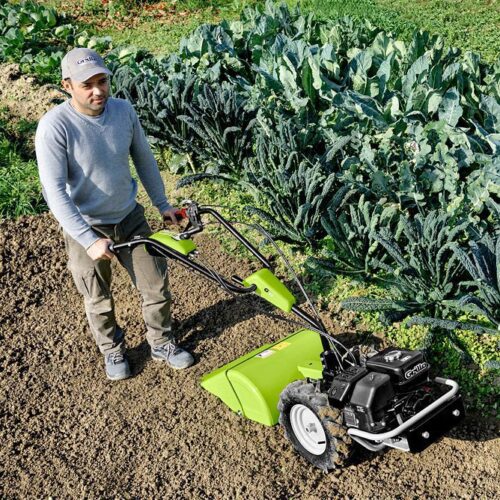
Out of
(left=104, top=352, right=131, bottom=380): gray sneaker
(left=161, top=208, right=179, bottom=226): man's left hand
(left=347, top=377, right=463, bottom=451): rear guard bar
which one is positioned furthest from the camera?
(left=104, top=352, right=131, bottom=380): gray sneaker

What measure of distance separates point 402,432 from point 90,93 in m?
2.06

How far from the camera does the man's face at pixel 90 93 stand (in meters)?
3.62

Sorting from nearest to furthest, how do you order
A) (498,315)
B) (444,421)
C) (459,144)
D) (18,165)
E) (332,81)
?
(444,421) < (498,315) < (459,144) < (332,81) < (18,165)

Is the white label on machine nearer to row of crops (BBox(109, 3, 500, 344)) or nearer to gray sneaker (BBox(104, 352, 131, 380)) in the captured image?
row of crops (BBox(109, 3, 500, 344))

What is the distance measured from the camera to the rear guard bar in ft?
9.78

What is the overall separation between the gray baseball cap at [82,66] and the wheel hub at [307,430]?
177cm

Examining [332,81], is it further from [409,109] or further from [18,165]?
[18,165]

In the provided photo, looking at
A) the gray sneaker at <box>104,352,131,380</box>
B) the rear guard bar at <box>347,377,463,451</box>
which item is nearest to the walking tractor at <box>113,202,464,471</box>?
the rear guard bar at <box>347,377,463,451</box>

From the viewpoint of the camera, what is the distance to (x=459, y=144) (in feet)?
15.4

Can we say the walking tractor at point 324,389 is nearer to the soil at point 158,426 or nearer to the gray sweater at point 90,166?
the soil at point 158,426

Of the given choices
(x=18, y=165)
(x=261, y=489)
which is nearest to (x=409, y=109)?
(x=261, y=489)

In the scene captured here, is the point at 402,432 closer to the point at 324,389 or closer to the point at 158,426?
the point at 324,389

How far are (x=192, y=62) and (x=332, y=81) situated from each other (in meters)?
1.52

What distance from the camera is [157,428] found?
3938 millimetres
